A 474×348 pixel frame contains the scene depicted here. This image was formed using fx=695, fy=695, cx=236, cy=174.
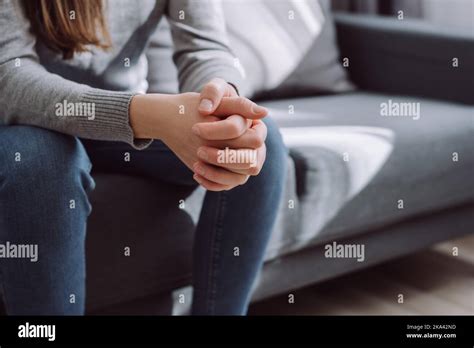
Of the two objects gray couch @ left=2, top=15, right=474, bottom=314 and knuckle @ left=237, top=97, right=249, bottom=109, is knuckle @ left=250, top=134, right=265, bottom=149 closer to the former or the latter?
knuckle @ left=237, top=97, right=249, bottom=109

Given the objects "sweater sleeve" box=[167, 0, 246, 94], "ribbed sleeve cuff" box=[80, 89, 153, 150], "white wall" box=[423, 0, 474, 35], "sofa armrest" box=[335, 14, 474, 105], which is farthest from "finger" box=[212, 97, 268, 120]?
"white wall" box=[423, 0, 474, 35]

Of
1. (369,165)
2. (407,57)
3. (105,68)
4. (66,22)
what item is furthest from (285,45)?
(66,22)

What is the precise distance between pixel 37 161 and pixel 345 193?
0.58 metres

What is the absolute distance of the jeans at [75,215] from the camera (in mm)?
812

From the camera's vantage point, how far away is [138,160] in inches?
38.7

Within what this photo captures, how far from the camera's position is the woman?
81cm

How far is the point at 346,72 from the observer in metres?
1.75

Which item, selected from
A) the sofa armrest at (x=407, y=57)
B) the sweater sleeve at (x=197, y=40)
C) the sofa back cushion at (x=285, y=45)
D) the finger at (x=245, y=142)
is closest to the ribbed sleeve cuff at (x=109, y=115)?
the finger at (x=245, y=142)

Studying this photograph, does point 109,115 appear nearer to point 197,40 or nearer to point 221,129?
point 221,129

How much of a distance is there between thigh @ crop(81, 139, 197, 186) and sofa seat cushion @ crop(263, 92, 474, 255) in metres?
0.24

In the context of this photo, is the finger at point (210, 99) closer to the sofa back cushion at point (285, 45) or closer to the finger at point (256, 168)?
the finger at point (256, 168)

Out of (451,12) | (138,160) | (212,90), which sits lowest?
(138,160)

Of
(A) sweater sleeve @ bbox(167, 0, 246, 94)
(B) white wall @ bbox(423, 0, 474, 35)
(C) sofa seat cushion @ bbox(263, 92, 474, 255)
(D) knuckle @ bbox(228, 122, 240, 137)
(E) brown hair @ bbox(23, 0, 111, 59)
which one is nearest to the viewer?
(D) knuckle @ bbox(228, 122, 240, 137)

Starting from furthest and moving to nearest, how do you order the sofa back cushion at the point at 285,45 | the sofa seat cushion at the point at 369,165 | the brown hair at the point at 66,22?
the sofa back cushion at the point at 285,45 < the sofa seat cushion at the point at 369,165 < the brown hair at the point at 66,22
